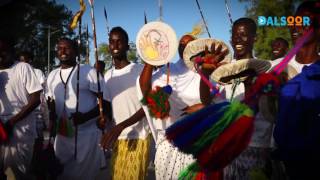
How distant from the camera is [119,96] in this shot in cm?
464

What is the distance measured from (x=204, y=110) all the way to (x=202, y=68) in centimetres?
74

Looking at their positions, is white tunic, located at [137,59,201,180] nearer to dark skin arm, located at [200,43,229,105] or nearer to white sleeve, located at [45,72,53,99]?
dark skin arm, located at [200,43,229,105]

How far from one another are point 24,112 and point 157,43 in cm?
193

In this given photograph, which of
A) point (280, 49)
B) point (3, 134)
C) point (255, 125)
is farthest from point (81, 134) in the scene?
point (280, 49)

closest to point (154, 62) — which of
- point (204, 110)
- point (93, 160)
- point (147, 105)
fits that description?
point (147, 105)

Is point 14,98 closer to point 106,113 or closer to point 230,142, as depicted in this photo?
point 106,113

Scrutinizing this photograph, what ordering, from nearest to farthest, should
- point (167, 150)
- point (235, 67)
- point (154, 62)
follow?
point (235, 67) → point (154, 62) → point (167, 150)

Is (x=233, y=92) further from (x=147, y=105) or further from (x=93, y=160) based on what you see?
(x=93, y=160)

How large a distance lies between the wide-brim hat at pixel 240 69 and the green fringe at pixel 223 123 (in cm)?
59

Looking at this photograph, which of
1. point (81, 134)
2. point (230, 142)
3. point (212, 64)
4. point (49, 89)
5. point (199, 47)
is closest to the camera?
point (230, 142)

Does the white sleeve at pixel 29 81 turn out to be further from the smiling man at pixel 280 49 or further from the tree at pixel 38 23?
the tree at pixel 38 23

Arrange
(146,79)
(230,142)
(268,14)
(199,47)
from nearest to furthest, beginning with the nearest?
(230,142), (199,47), (146,79), (268,14)

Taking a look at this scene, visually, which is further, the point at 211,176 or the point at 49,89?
the point at 49,89

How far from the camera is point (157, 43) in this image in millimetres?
3570
